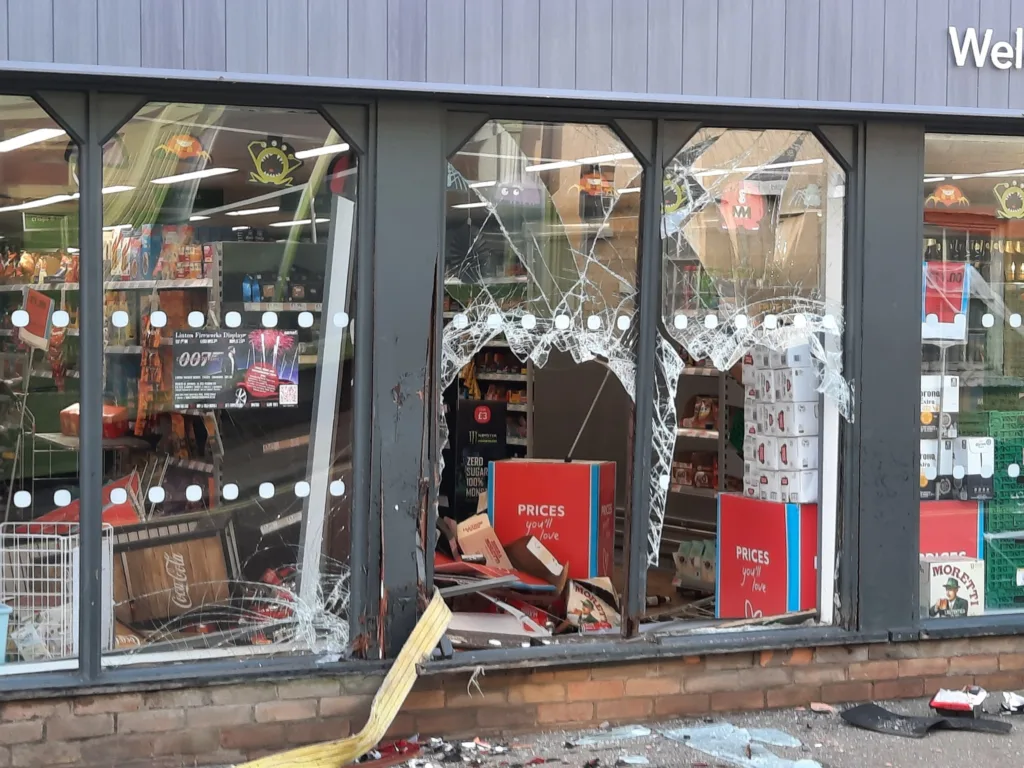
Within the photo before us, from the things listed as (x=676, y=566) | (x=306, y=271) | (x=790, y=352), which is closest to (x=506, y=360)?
(x=676, y=566)

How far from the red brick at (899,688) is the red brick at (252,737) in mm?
3138

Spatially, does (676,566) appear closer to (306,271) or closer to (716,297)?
(716,297)

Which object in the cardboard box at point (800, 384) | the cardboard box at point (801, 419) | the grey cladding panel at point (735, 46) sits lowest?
the cardboard box at point (801, 419)

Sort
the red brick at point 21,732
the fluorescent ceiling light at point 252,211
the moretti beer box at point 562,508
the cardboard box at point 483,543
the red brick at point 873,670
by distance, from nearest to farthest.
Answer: the red brick at point 21,732 → the fluorescent ceiling light at point 252,211 → the red brick at point 873,670 → the cardboard box at point 483,543 → the moretti beer box at point 562,508

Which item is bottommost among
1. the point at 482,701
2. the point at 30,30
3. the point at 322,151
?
the point at 482,701

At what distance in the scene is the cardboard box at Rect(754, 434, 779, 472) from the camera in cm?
704

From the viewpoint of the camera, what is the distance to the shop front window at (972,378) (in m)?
6.91

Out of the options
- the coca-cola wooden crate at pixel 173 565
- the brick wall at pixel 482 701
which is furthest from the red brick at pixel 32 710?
Answer: the coca-cola wooden crate at pixel 173 565

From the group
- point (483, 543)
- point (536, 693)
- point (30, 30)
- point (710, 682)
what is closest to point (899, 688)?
point (710, 682)

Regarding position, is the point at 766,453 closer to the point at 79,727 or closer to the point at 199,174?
the point at 199,174

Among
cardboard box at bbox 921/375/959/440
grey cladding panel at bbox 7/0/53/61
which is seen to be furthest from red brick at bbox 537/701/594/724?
grey cladding panel at bbox 7/0/53/61

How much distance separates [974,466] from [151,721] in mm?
4610

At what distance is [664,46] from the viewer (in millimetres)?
6074

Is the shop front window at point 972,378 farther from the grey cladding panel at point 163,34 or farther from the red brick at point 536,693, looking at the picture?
the grey cladding panel at point 163,34
